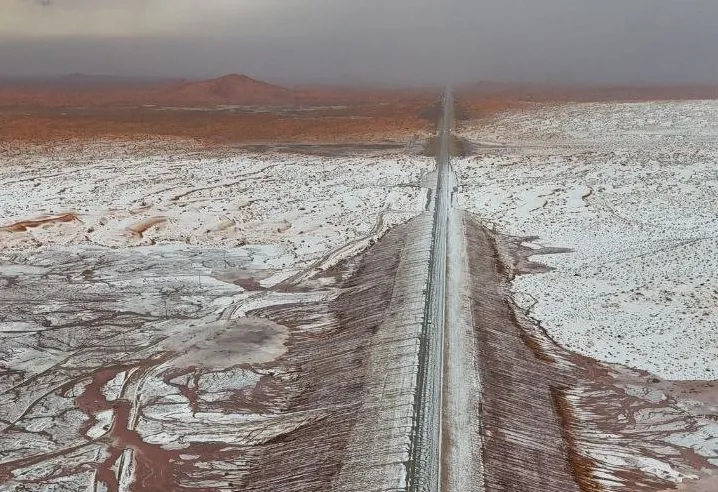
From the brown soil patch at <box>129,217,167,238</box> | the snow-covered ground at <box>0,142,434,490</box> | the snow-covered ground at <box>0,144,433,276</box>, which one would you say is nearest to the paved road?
the snow-covered ground at <box>0,142,434,490</box>

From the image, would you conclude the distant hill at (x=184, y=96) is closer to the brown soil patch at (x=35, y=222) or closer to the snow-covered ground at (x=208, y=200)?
the snow-covered ground at (x=208, y=200)

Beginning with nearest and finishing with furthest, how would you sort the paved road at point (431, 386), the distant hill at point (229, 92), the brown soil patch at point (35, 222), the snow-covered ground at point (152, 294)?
the paved road at point (431, 386) < the snow-covered ground at point (152, 294) < the brown soil patch at point (35, 222) < the distant hill at point (229, 92)

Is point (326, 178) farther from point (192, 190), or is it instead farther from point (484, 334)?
point (484, 334)

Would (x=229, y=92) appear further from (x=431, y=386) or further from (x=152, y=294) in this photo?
(x=431, y=386)

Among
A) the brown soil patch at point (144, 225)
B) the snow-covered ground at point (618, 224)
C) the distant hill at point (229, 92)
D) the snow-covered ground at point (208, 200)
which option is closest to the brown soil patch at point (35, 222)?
the snow-covered ground at point (208, 200)

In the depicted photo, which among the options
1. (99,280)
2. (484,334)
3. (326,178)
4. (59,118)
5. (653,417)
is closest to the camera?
(653,417)

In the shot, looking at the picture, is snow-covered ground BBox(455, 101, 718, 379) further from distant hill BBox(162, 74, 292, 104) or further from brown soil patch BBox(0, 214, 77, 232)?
distant hill BBox(162, 74, 292, 104)

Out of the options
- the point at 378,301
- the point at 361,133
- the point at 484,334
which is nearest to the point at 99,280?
the point at 378,301

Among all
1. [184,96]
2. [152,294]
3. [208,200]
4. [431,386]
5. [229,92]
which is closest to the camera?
[431,386]

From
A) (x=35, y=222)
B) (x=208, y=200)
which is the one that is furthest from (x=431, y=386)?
(x=208, y=200)
